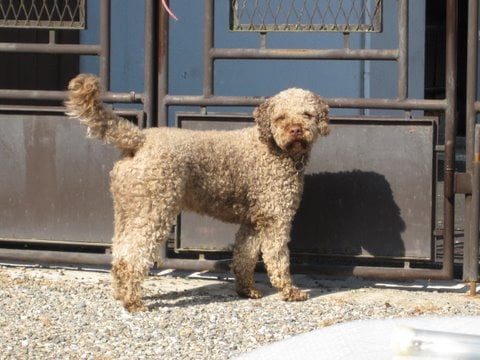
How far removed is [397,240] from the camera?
27.3ft

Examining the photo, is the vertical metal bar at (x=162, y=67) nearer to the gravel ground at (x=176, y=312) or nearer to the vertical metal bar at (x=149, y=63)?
the vertical metal bar at (x=149, y=63)

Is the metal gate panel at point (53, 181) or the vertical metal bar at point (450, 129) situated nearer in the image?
the vertical metal bar at point (450, 129)

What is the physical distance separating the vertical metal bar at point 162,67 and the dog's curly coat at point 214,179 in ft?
2.86

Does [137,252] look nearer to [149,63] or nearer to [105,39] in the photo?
[149,63]

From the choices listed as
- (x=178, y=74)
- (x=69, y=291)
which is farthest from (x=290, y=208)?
(x=178, y=74)

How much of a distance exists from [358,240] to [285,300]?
0.85 metres

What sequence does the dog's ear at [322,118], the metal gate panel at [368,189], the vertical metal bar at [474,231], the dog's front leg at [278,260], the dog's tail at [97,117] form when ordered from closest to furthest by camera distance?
1. the dog's tail at [97,117]
2. the dog's ear at [322,118]
3. the dog's front leg at [278,260]
4. the vertical metal bar at [474,231]
5. the metal gate panel at [368,189]

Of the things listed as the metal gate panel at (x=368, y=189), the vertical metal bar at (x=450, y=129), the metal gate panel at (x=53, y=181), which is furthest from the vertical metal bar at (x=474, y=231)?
the metal gate panel at (x=53, y=181)

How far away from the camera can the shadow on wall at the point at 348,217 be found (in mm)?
8320

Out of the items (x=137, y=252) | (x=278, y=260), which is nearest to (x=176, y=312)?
(x=137, y=252)

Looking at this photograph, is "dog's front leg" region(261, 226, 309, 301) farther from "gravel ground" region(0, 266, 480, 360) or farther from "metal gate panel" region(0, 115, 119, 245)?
"metal gate panel" region(0, 115, 119, 245)

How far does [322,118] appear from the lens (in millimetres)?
7621

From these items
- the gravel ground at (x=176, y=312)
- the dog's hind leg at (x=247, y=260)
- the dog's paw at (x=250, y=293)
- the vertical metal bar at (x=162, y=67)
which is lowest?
the gravel ground at (x=176, y=312)

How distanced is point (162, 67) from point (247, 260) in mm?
1658
